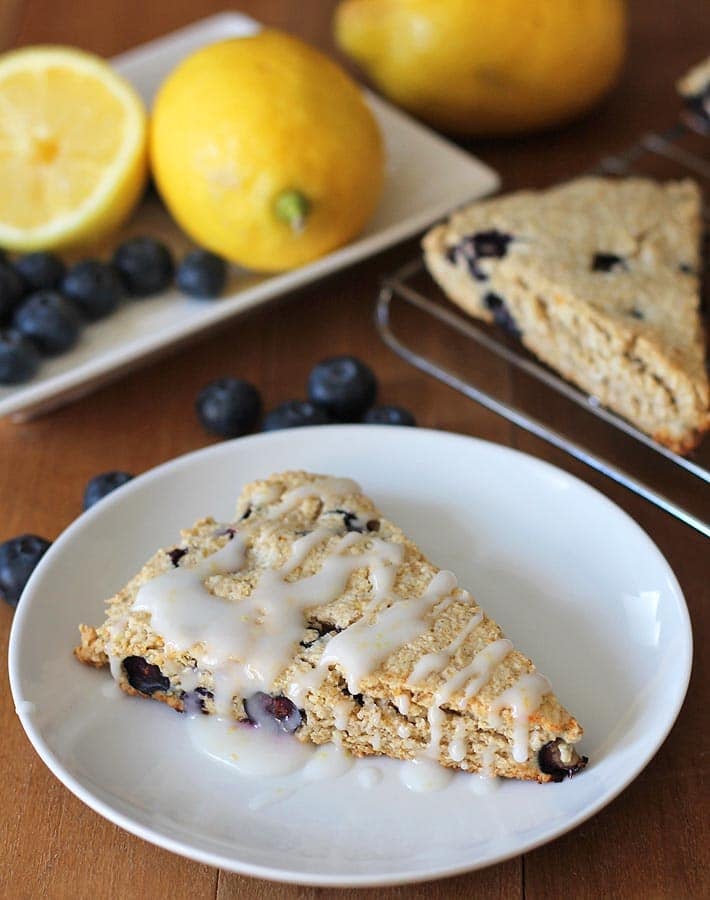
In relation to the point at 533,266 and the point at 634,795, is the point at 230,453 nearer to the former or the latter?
the point at 533,266

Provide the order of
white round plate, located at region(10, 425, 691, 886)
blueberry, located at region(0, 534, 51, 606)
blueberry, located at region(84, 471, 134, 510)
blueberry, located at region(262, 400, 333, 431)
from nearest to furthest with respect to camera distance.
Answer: white round plate, located at region(10, 425, 691, 886) → blueberry, located at region(0, 534, 51, 606) → blueberry, located at region(84, 471, 134, 510) → blueberry, located at region(262, 400, 333, 431)

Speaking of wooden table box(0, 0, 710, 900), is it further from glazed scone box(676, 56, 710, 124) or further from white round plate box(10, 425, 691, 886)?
glazed scone box(676, 56, 710, 124)

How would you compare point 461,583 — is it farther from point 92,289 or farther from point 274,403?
point 92,289

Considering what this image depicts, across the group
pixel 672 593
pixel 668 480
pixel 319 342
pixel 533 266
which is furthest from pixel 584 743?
pixel 319 342

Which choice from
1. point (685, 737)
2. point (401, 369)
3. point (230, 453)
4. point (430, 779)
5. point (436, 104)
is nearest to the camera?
point (430, 779)

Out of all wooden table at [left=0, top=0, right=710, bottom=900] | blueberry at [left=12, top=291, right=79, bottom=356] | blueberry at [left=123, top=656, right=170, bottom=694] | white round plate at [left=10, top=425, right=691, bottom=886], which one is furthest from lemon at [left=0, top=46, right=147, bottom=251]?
blueberry at [left=123, top=656, right=170, bottom=694]

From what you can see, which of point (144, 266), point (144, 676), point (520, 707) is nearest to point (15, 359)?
point (144, 266)

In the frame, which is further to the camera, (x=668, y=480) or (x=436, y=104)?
(x=436, y=104)
